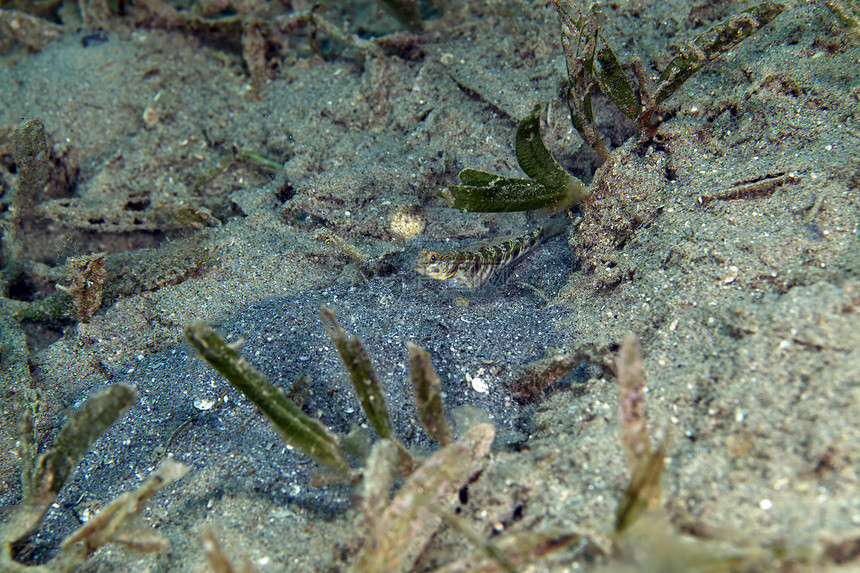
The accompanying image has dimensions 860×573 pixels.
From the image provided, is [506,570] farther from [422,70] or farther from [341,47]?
[341,47]

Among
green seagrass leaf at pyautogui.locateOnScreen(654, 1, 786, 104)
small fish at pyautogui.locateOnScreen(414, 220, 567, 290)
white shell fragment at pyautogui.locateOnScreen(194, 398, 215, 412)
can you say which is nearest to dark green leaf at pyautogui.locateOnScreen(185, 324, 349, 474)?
white shell fragment at pyautogui.locateOnScreen(194, 398, 215, 412)

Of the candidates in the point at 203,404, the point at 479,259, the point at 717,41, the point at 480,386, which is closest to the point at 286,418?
the point at 203,404

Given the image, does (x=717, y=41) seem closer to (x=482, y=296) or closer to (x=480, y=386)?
(x=482, y=296)

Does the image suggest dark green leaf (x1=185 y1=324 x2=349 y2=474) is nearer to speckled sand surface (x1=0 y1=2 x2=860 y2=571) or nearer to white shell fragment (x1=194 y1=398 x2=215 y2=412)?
speckled sand surface (x1=0 y1=2 x2=860 y2=571)

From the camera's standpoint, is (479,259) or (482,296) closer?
(479,259)

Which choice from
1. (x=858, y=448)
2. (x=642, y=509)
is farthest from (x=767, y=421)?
(x=642, y=509)

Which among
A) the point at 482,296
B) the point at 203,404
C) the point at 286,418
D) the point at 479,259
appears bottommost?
the point at 203,404

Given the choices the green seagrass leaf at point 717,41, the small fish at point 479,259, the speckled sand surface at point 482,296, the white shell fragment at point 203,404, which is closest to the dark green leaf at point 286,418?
the speckled sand surface at point 482,296
